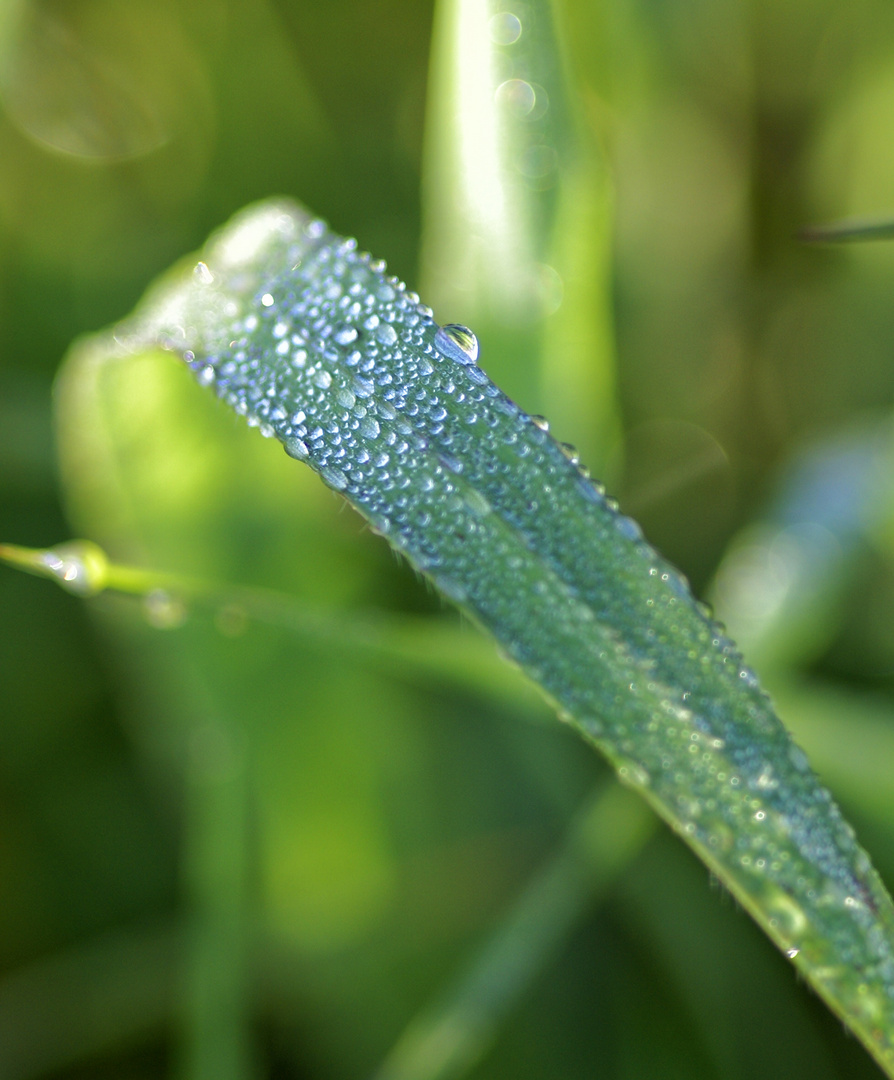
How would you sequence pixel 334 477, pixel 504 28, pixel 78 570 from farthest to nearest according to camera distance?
pixel 504 28 < pixel 78 570 < pixel 334 477

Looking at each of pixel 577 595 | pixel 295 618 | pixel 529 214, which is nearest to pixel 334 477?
pixel 577 595

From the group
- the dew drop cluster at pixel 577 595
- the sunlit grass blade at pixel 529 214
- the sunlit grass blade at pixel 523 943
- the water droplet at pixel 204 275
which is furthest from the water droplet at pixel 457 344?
the sunlit grass blade at pixel 523 943

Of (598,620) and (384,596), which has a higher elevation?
(598,620)

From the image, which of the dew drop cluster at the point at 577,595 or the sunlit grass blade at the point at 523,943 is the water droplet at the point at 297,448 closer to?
the dew drop cluster at the point at 577,595

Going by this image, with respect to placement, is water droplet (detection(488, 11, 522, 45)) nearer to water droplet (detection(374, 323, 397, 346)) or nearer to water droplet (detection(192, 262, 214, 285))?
water droplet (detection(192, 262, 214, 285))

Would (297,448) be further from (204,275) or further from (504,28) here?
(504,28)

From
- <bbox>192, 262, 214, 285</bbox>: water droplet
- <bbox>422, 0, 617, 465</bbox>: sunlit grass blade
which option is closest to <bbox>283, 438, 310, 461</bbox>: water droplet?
<bbox>192, 262, 214, 285</bbox>: water droplet
